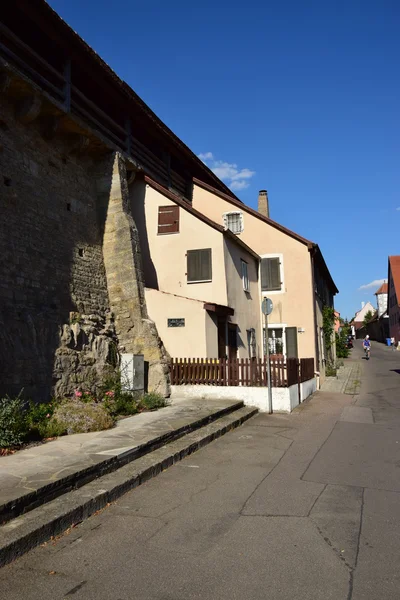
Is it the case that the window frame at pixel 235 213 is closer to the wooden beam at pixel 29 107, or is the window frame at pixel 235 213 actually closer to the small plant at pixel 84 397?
the wooden beam at pixel 29 107

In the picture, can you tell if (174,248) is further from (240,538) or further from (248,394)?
(240,538)

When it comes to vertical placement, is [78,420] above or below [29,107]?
below

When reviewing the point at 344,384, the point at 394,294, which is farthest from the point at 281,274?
the point at 394,294

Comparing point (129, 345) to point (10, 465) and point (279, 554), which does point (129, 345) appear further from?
point (279, 554)

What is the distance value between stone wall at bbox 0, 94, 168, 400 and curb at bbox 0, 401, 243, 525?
3.70m

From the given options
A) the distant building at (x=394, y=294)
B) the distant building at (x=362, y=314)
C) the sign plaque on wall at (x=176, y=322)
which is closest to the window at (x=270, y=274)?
the sign plaque on wall at (x=176, y=322)

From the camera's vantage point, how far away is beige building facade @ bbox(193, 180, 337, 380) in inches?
750

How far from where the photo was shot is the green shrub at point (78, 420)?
7.95 m

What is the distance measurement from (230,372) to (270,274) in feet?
27.1

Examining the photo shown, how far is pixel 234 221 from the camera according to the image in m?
20.3

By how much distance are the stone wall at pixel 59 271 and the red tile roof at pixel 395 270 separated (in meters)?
47.3

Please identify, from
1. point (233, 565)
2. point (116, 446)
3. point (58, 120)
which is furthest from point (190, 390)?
point (233, 565)

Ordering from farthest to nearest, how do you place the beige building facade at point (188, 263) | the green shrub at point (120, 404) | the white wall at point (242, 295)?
the white wall at point (242, 295) → the beige building facade at point (188, 263) → the green shrub at point (120, 404)

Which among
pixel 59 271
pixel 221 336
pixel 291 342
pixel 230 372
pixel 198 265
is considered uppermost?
pixel 198 265
